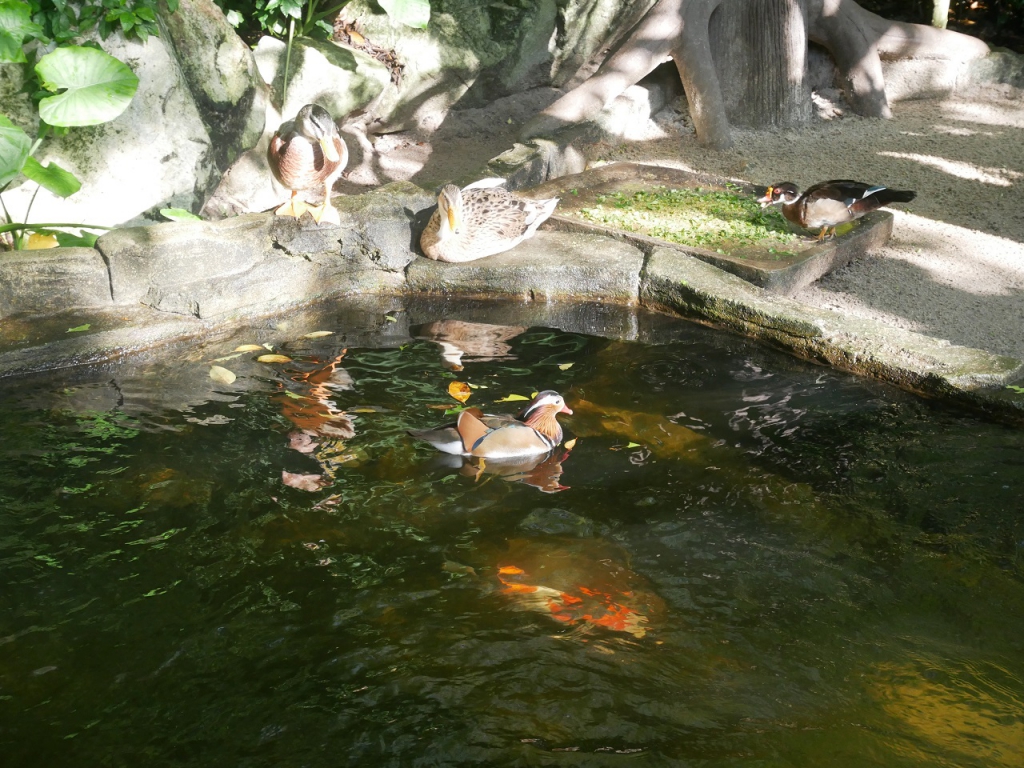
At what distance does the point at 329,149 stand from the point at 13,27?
2184mm

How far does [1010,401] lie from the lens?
14.1 ft

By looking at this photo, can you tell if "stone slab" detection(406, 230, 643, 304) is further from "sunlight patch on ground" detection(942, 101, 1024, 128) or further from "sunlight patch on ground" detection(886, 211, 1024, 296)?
"sunlight patch on ground" detection(942, 101, 1024, 128)

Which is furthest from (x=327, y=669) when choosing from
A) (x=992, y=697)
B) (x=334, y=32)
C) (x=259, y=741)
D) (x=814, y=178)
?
(x=334, y=32)

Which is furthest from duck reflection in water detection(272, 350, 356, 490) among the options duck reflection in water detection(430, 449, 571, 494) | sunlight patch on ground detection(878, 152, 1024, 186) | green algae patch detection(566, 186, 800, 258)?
sunlight patch on ground detection(878, 152, 1024, 186)

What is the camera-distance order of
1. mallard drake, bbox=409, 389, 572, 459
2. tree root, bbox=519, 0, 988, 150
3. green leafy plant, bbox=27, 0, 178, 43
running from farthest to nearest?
tree root, bbox=519, 0, 988, 150
green leafy plant, bbox=27, 0, 178, 43
mallard drake, bbox=409, 389, 572, 459

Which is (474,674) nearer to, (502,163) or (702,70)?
(502,163)

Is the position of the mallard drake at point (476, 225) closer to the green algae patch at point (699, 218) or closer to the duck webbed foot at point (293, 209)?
the green algae patch at point (699, 218)

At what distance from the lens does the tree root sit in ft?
28.3

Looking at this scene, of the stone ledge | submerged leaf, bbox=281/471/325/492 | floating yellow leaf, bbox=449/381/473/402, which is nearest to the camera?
submerged leaf, bbox=281/471/325/492

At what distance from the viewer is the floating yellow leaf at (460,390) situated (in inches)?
186

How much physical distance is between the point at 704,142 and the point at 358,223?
429cm

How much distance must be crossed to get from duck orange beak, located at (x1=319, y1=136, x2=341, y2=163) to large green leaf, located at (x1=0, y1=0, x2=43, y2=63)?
207 cm

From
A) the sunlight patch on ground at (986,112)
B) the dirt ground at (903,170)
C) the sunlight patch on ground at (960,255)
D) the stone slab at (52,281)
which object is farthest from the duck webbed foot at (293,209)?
the sunlight patch on ground at (986,112)

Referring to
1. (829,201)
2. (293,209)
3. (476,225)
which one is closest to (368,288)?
(293,209)
